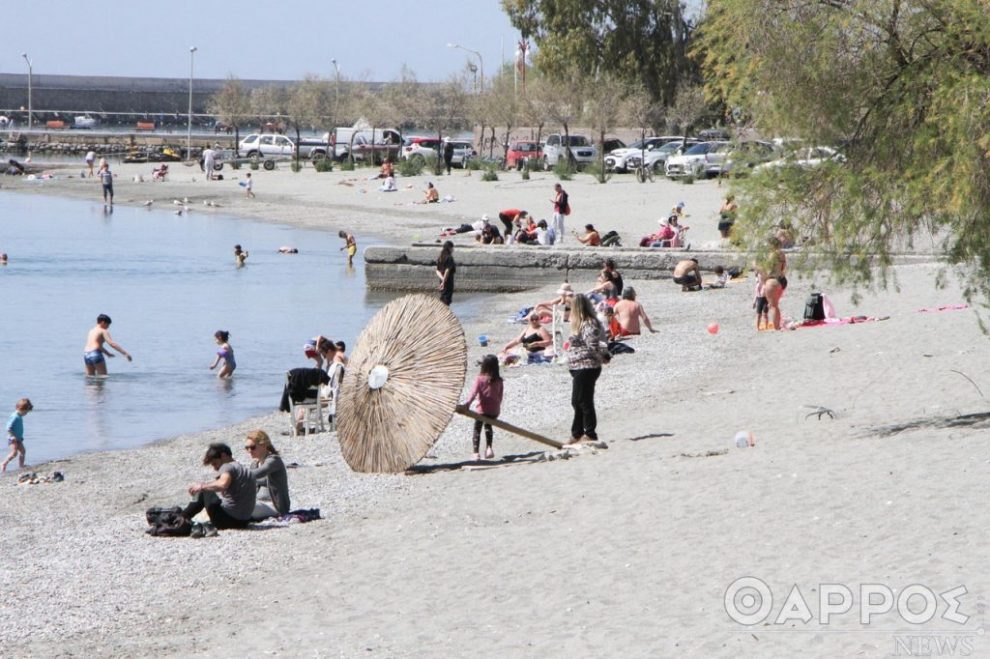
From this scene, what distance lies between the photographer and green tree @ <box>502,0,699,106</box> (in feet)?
188

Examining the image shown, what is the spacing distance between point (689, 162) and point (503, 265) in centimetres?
1968

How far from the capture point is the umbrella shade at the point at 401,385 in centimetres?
1252

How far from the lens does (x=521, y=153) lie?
60938mm

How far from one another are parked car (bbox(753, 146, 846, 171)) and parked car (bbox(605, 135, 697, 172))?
39.5 metres

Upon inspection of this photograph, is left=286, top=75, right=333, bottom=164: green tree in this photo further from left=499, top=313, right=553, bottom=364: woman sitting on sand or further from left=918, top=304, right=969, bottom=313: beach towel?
left=918, top=304, right=969, bottom=313: beach towel

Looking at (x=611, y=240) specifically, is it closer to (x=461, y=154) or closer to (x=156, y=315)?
(x=156, y=315)

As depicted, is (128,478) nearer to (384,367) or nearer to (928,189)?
(384,367)

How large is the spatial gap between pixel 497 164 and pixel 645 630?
5279 cm

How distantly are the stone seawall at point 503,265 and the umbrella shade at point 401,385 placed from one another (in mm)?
16968

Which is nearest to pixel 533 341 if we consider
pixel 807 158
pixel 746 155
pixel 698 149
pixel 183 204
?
pixel 746 155

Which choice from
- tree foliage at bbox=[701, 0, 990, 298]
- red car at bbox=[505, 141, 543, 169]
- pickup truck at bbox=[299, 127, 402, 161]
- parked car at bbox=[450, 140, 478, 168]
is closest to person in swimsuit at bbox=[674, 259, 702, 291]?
tree foliage at bbox=[701, 0, 990, 298]

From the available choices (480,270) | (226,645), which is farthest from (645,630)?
(480,270)

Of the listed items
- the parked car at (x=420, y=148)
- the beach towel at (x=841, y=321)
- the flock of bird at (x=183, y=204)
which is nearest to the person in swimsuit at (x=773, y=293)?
the beach towel at (x=841, y=321)

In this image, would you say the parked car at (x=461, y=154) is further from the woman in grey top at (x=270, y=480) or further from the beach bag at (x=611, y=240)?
the woman in grey top at (x=270, y=480)
